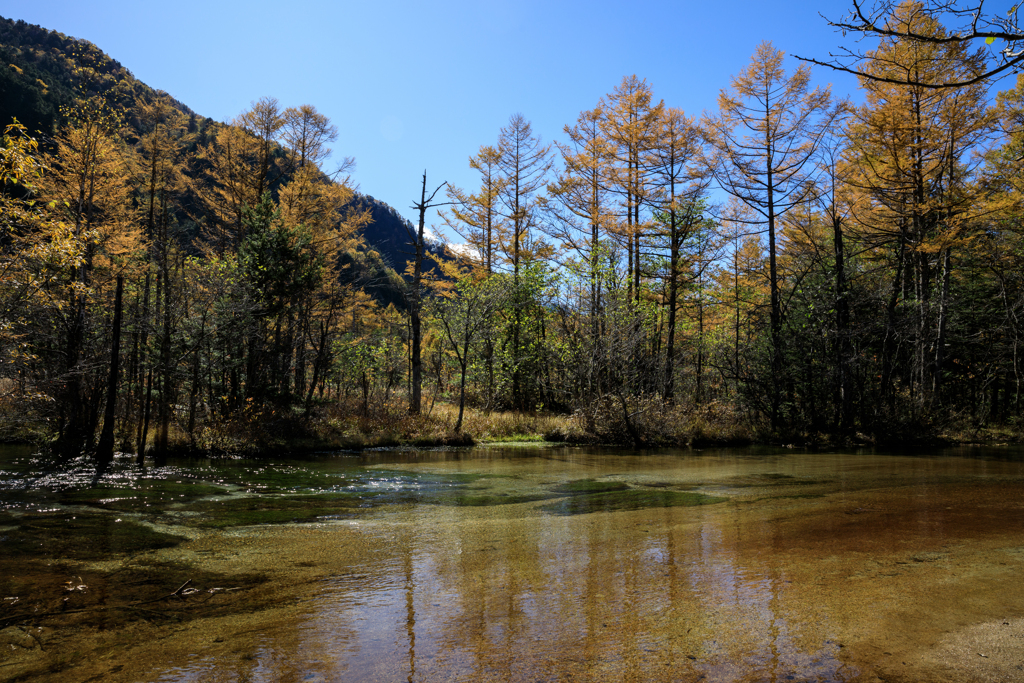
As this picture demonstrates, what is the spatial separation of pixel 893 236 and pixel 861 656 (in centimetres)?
1735

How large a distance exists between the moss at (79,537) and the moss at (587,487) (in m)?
5.15

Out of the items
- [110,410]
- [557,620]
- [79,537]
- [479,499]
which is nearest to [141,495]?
[79,537]

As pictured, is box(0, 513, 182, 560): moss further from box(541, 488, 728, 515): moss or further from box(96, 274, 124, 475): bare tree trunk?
box(96, 274, 124, 475): bare tree trunk

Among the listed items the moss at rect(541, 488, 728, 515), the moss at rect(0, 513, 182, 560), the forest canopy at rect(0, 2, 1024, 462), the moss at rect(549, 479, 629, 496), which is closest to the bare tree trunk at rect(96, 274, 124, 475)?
the forest canopy at rect(0, 2, 1024, 462)

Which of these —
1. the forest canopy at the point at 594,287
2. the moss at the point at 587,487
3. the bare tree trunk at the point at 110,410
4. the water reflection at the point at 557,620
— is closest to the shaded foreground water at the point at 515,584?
the water reflection at the point at 557,620

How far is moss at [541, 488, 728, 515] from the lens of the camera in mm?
7141

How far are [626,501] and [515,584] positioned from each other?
3789 mm

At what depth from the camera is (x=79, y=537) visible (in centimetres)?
564

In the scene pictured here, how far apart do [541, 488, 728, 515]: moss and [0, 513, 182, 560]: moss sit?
14.4ft

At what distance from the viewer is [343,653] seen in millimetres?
3018

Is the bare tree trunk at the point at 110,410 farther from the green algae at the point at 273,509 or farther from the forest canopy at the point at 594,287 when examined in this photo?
the green algae at the point at 273,509

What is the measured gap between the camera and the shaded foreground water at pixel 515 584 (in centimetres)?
288

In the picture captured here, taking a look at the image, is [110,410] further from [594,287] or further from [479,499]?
[594,287]

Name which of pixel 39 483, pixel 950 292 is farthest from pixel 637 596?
pixel 950 292
